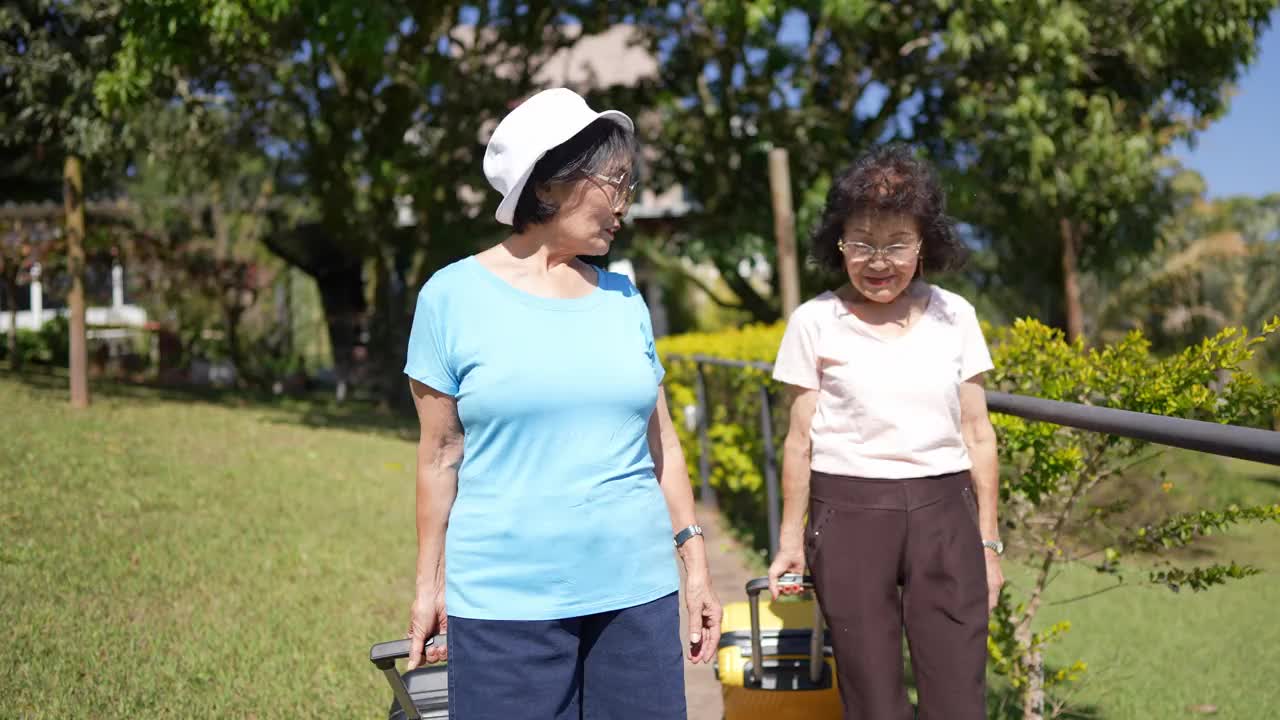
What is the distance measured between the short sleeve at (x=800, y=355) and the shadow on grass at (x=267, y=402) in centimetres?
1014

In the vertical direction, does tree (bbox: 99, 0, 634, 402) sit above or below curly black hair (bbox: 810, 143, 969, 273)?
above

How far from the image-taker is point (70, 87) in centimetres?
1279

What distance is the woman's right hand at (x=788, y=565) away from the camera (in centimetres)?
277

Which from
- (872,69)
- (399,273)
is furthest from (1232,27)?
(399,273)

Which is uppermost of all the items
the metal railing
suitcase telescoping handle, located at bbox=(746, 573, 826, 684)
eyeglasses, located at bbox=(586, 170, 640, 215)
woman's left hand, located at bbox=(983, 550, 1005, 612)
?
eyeglasses, located at bbox=(586, 170, 640, 215)

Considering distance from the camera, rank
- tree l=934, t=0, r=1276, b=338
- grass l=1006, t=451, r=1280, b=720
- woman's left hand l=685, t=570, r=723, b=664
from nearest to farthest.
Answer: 1. woman's left hand l=685, t=570, r=723, b=664
2. grass l=1006, t=451, r=1280, b=720
3. tree l=934, t=0, r=1276, b=338

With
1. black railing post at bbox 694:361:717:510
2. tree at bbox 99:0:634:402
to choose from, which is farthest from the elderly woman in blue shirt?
tree at bbox 99:0:634:402

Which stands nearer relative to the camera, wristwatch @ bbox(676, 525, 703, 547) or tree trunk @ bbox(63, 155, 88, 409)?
wristwatch @ bbox(676, 525, 703, 547)

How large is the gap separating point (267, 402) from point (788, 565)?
47.8 feet

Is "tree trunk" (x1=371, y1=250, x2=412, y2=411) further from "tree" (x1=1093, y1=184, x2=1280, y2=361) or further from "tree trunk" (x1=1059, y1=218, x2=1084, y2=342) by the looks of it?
"tree" (x1=1093, y1=184, x2=1280, y2=361)

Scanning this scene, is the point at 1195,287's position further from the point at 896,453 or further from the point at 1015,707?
the point at 896,453

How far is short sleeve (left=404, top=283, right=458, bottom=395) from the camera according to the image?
2.09 m

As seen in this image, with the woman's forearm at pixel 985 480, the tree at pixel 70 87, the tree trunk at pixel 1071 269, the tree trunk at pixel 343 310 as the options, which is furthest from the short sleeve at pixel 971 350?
the tree trunk at pixel 343 310

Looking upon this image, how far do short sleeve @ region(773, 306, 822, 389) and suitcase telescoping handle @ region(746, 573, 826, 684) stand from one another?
0.50 meters
